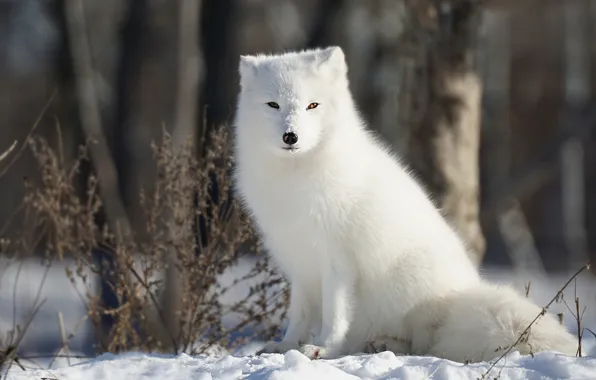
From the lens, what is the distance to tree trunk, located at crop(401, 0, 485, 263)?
23.1ft

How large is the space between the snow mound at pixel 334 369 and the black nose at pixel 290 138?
93 cm

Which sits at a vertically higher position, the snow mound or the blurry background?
the blurry background

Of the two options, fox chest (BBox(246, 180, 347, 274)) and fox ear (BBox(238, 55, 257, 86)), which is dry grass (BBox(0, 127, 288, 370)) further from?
fox chest (BBox(246, 180, 347, 274))

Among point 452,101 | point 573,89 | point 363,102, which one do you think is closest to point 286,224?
point 452,101

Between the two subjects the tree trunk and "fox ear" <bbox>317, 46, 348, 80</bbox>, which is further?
the tree trunk

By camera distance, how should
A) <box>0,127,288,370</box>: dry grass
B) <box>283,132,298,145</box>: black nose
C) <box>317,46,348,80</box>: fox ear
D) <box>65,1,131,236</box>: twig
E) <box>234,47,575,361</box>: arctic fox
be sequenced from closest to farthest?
<box>283,132,298,145</box>: black nose, <box>234,47,575,361</box>: arctic fox, <box>317,46,348,80</box>: fox ear, <box>0,127,288,370</box>: dry grass, <box>65,1,131,236</box>: twig

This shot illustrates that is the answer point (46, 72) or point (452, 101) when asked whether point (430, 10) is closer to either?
point (452, 101)

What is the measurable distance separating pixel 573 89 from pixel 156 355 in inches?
573

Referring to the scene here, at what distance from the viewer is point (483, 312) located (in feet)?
13.4

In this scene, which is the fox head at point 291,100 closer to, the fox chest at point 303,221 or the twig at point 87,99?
the fox chest at point 303,221

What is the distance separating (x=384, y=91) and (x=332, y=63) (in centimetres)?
968

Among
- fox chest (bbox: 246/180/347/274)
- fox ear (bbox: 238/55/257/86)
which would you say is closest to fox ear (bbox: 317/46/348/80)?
fox ear (bbox: 238/55/257/86)

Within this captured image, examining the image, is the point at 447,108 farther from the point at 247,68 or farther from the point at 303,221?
the point at 303,221

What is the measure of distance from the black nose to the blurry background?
1236mm
